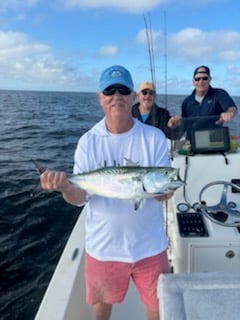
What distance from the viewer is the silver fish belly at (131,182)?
6.56ft

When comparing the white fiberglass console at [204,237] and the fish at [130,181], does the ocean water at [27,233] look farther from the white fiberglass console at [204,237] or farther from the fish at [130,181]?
the white fiberglass console at [204,237]

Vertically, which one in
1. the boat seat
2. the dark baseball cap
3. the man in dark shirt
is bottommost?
the boat seat

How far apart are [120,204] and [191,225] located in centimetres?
107

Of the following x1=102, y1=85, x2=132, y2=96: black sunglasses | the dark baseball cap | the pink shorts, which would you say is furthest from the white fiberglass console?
the dark baseball cap

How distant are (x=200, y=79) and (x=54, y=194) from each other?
15.5ft

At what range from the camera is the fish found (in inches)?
78.7

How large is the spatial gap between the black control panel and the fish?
992 millimetres

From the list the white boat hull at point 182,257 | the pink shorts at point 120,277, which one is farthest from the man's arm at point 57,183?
the white boat hull at point 182,257

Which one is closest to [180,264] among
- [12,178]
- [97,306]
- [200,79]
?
[97,306]

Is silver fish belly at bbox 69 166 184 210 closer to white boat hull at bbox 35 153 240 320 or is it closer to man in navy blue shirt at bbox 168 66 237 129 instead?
white boat hull at bbox 35 153 240 320

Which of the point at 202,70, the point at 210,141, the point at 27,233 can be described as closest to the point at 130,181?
the point at 210,141

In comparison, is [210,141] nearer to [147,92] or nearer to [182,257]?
[182,257]

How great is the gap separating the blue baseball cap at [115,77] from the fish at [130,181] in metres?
0.49

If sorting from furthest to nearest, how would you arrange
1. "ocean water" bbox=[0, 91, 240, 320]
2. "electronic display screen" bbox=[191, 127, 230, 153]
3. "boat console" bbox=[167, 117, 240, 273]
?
"ocean water" bbox=[0, 91, 240, 320], "electronic display screen" bbox=[191, 127, 230, 153], "boat console" bbox=[167, 117, 240, 273]
